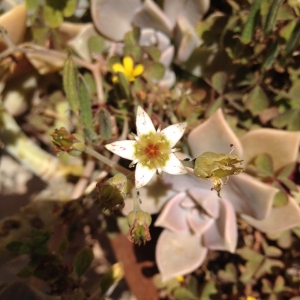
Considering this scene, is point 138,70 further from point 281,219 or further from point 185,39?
point 281,219

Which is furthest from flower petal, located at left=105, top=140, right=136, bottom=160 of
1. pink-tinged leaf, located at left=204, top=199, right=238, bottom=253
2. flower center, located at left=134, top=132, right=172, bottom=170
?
pink-tinged leaf, located at left=204, top=199, right=238, bottom=253

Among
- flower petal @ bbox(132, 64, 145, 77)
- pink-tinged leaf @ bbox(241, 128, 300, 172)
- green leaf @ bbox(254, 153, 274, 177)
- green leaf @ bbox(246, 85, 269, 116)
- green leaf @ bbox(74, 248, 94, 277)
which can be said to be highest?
flower petal @ bbox(132, 64, 145, 77)

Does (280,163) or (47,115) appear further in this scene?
(47,115)

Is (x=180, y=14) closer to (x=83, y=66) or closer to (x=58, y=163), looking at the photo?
(x=83, y=66)

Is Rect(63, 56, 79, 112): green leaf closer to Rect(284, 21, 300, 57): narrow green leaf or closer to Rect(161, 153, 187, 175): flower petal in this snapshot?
Rect(161, 153, 187, 175): flower petal

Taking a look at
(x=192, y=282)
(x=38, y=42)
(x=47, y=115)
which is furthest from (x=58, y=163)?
(x=192, y=282)

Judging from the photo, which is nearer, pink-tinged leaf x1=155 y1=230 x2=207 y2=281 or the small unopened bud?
the small unopened bud
